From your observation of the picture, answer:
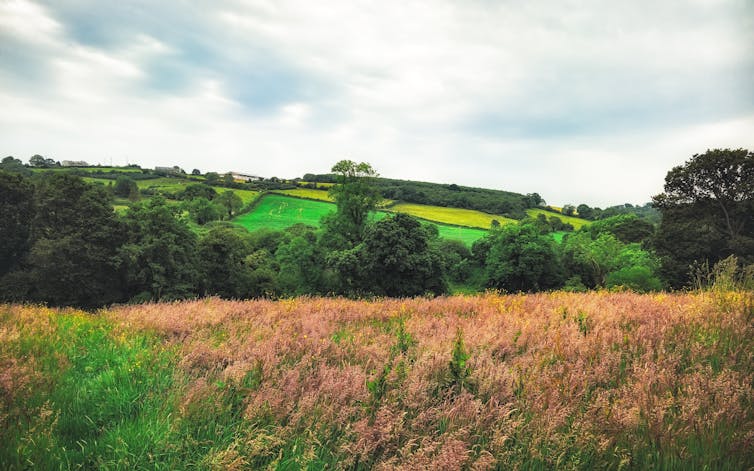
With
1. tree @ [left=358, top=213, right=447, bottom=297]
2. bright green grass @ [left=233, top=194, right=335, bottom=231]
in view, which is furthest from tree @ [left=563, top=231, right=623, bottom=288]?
bright green grass @ [left=233, top=194, right=335, bottom=231]

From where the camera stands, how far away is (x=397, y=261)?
3722 cm

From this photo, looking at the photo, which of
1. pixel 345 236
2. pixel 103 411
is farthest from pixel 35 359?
pixel 345 236

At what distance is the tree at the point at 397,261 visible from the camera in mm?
37844

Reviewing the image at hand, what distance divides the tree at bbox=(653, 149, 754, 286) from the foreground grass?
148 feet

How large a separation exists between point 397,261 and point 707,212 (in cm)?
3712

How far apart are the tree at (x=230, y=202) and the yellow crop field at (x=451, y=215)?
4107 centimetres

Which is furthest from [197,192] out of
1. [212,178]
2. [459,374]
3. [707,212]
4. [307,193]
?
[459,374]

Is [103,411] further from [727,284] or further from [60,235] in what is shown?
[60,235]

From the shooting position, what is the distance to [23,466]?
2.52 metres

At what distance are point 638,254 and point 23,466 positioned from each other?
58441 millimetres

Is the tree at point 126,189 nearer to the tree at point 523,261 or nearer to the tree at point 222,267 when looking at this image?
the tree at point 222,267

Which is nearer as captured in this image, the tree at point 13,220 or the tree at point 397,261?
the tree at point 13,220

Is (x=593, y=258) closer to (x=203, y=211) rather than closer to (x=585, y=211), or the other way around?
(x=585, y=211)

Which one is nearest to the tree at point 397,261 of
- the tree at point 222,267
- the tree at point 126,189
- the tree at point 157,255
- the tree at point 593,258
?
the tree at point 222,267
